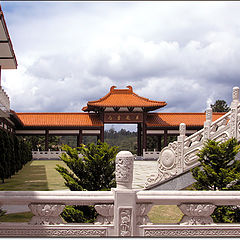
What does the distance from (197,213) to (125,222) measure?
110 centimetres

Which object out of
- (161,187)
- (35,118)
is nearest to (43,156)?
(35,118)

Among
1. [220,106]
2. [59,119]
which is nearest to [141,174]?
[59,119]

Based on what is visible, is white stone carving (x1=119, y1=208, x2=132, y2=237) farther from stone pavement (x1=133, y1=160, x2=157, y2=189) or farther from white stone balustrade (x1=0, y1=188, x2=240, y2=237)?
stone pavement (x1=133, y1=160, x2=157, y2=189)

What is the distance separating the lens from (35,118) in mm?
30609

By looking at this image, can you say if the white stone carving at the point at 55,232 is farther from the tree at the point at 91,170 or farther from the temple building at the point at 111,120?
the temple building at the point at 111,120

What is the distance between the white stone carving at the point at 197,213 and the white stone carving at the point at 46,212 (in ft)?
6.04

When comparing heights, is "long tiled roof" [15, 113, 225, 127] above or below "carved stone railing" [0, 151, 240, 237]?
above

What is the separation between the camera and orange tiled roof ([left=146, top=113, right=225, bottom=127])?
30.2 m

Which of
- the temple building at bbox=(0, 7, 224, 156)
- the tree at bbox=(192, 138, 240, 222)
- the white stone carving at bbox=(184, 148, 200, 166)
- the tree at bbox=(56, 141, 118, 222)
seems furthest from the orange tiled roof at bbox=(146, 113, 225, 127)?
the tree at bbox=(56, 141, 118, 222)

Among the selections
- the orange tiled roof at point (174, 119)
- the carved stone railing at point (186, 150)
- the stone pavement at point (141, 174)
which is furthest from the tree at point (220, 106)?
the carved stone railing at point (186, 150)

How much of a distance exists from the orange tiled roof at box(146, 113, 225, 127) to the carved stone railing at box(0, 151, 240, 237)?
25.7 metres

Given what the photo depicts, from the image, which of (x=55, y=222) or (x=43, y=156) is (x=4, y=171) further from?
(x=43, y=156)

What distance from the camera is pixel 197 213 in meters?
4.16

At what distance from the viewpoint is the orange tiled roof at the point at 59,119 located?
29.5 metres
